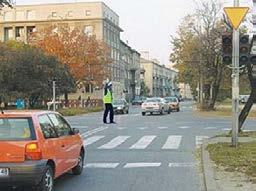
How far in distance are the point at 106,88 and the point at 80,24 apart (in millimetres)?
73364

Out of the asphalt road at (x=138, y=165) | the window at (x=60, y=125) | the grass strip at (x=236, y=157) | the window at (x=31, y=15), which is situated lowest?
the asphalt road at (x=138, y=165)

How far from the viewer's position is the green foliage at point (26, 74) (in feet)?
174

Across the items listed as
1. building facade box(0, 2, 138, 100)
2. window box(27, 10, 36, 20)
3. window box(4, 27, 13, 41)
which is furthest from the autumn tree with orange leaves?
window box(4, 27, 13, 41)

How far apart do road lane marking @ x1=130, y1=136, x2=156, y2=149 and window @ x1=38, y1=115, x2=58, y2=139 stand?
770 cm

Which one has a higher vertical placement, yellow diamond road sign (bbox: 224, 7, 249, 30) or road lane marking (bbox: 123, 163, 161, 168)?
yellow diamond road sign (bbox: 224, 7, 249, 30)

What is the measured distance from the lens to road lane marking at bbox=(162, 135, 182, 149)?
1766cm

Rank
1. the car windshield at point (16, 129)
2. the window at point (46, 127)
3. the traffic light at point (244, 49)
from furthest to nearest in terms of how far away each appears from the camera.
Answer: the traffic light at point (244, 49)
the window at point (46, 127)
the car windshield at point (16, 129)

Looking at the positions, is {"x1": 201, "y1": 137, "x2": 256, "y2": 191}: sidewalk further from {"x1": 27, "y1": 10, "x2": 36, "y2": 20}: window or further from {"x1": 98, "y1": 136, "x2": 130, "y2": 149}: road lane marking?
{"x1": 27, "y1": 10, "x2": 36, "y2": 20}: window

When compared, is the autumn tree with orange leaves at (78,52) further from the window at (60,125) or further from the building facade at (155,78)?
the building facade at (155,78)

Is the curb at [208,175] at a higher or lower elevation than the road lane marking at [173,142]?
higher

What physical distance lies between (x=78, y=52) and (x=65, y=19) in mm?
33160

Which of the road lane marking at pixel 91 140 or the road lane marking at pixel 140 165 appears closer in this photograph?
the road lane marking at pixel 140 165

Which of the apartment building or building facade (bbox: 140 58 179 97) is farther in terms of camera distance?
building facade (bbox: 140 58 179 97)

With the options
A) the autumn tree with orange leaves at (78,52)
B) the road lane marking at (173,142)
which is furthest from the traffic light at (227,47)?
the autumn tree with orange leaves at (78,52)
